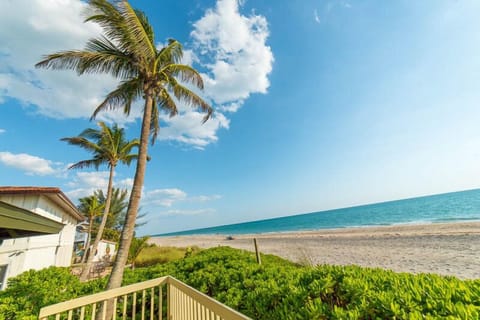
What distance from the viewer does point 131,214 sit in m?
4.75

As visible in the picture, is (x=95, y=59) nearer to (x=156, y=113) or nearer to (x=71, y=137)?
(x=156, y=113)

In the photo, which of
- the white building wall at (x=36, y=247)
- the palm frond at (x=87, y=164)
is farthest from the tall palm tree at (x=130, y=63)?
the palm frond at (x=87, y=164)

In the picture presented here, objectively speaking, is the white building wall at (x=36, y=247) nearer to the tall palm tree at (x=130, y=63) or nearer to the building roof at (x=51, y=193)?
the building roof at (x=51, y=193)

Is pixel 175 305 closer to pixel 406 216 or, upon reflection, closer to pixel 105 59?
pixel 105 59

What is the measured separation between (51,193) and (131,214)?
6216 millimetres

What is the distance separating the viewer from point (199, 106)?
7.61 metres

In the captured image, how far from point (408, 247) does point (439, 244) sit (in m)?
1.61

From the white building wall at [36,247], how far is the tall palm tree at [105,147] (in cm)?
193

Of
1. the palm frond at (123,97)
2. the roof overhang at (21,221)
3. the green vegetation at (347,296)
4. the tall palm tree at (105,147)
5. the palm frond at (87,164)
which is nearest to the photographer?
the green vegetation at (347,296)

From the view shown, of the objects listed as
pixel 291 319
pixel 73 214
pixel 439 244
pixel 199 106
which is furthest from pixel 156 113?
pixel 439 244

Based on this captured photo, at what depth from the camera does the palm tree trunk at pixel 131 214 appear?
14.1 ft

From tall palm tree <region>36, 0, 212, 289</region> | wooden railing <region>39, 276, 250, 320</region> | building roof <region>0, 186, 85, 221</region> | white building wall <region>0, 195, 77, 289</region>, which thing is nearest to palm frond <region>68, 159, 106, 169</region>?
building roof <region>0, 186, 85, 221</region>

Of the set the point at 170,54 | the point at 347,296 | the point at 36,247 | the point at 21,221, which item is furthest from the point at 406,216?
the point at 36,247

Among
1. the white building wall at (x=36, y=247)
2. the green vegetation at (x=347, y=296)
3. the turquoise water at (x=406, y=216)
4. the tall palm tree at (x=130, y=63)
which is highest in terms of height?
the tall palm tree at (x=130, y=63)
